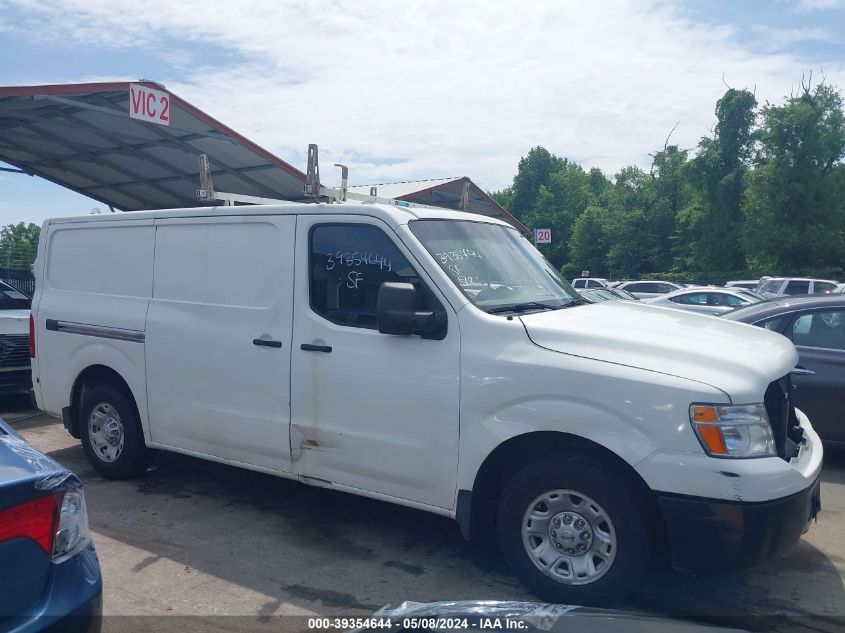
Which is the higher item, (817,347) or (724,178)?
(724,178)

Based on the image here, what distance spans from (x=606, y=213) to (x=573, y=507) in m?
62.4

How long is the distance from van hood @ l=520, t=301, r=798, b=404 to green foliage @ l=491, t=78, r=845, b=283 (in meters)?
38.1

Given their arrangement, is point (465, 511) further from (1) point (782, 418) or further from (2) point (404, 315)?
(1) point (782, 418)

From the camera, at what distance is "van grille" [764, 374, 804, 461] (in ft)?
12.4

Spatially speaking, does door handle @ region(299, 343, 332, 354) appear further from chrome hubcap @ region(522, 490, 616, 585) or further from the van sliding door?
chrome hubcap @ region(522, 490, 616, 585)

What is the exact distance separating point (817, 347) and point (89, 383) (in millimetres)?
6207

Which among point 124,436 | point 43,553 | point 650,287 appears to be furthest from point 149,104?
point 650,287

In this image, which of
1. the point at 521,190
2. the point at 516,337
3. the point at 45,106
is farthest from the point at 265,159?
the point at 521,190

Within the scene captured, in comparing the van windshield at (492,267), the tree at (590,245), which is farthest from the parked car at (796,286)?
the tree at (590,245)

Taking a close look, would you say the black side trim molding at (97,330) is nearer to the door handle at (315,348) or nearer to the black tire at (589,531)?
the door handle at (315,348)

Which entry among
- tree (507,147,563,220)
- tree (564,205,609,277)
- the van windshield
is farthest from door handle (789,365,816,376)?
tree (507,147,563,220)

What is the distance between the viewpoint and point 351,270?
478 centimetres

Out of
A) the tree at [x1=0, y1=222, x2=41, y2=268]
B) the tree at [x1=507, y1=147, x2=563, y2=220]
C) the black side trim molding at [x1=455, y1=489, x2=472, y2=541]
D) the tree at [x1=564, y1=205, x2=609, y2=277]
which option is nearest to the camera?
the black side trim molding at [x1=455, y1=489, x2=472, y2=541]

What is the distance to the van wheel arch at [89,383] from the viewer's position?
6.02 meters
